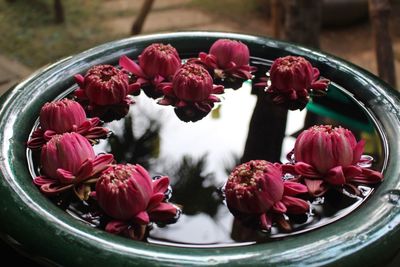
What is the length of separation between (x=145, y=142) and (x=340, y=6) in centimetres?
Result: 290

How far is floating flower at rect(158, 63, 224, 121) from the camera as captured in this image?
131cm

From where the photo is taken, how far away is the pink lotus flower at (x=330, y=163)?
1074 millimetres

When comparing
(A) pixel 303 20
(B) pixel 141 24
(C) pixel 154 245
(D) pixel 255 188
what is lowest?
(C) pixel 154 245

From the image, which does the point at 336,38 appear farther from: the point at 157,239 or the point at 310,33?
the point at 157,239

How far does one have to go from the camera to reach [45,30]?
375 centimetres

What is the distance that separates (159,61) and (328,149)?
0.51m

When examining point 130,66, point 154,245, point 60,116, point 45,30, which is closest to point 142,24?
point 45,30

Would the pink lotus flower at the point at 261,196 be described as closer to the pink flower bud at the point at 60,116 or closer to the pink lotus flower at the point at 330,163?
the pink lotus flower at the point at 330,163

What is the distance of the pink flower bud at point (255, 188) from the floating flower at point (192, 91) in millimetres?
336

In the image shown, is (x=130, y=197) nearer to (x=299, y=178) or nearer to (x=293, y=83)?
(x=299, y=178)

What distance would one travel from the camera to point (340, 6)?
3.81 metres

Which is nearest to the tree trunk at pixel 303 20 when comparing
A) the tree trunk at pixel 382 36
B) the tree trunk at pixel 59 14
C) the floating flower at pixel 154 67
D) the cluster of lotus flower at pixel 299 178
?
the tree trunk at pixel 382 36

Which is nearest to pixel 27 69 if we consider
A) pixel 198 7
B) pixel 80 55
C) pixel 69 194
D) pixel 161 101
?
pixel 198 7

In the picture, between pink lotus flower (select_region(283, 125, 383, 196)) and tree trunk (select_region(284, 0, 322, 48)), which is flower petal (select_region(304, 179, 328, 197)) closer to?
pink lotus flower (select_region(283, 125, 383, 196))
